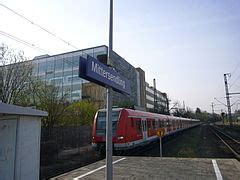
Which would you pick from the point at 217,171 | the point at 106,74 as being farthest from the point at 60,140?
the point at 106,74

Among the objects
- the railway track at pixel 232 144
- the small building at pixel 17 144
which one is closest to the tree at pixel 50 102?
Result: the small building at pixel 17 144

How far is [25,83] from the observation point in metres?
19.3

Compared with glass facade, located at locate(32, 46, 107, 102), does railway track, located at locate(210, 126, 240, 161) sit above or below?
below

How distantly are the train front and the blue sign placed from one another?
24.3 feet

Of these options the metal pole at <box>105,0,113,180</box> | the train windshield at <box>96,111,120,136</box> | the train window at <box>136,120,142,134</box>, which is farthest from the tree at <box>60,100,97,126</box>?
the metal pole at <box>105,0,113,180</box>

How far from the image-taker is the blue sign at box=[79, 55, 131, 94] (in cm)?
495

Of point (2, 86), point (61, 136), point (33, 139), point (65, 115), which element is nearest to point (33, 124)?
point (33, 139)

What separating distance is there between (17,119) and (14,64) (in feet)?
46.7

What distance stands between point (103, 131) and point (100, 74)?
31.5 feet

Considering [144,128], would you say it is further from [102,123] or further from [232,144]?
[232,144]

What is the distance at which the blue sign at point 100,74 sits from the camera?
495 cm

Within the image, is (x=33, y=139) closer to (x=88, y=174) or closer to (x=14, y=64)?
(x=88, y=174)

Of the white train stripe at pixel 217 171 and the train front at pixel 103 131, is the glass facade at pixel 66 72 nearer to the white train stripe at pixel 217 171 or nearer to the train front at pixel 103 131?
the train front at pixel 103 131

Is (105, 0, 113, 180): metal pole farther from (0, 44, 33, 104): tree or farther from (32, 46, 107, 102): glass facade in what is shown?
(32, 46, 107, 102): glass facade
